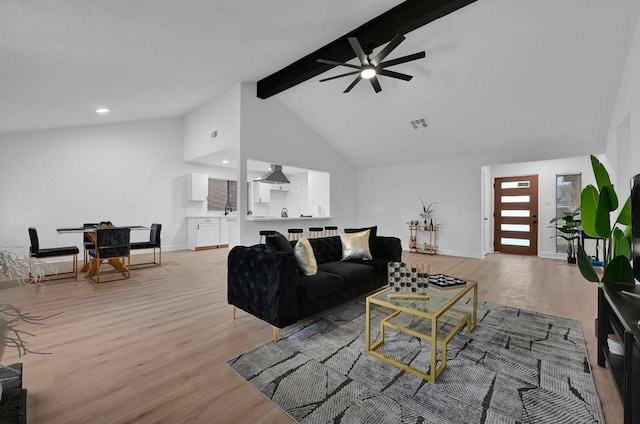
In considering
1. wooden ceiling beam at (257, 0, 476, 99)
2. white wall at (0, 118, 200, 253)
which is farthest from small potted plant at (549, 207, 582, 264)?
white wall at (0, 118, 200, 253)

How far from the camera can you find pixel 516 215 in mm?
7238

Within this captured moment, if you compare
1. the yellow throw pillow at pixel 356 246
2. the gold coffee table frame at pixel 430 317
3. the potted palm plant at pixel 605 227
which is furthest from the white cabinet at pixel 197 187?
the potted palm plant at pixel 605 227

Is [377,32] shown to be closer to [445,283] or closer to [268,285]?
[445,283]

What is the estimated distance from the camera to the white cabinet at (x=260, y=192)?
8969 mm

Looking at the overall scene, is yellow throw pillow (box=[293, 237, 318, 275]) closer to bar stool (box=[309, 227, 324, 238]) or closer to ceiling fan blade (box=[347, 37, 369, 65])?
ceiling fan blade (box=[347, 37, 369, 65])

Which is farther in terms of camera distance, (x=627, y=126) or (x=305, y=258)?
(x=627, y=126)

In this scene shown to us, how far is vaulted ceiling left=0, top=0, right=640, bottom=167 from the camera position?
2797 mm

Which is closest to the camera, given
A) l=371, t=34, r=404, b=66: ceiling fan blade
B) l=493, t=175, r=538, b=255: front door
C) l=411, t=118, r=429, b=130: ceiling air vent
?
l=371, t=34, r=404, b=66: ceiling fan blade

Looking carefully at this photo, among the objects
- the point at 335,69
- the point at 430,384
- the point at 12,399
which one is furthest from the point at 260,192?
the point at 12,399

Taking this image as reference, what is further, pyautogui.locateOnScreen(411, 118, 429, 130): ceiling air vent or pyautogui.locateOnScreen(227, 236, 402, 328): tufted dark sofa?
pyautogui.locateOnScreen(411, 118, 429, 130): ceiling air vent

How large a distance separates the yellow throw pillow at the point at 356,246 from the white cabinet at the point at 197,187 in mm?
5321

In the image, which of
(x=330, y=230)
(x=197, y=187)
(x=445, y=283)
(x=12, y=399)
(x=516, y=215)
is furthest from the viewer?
(x=197, y=187)

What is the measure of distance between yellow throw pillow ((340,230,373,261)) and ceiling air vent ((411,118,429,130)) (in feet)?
10.9

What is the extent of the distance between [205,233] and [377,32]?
6.22 metres
